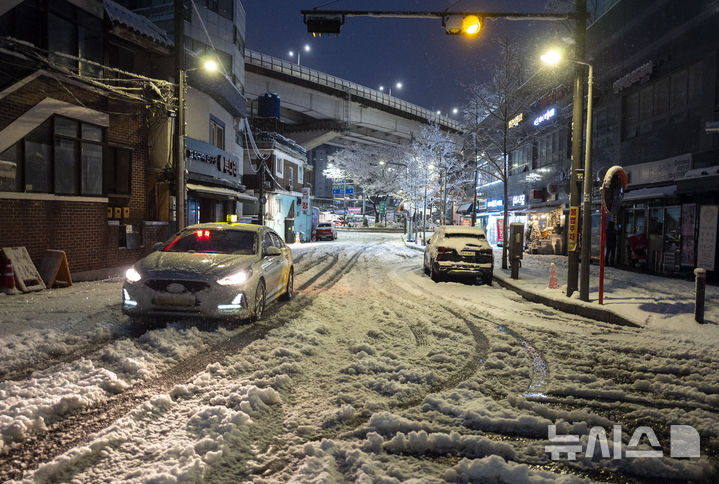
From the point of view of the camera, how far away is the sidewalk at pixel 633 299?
26.7ft

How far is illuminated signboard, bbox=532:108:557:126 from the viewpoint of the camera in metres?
25.1

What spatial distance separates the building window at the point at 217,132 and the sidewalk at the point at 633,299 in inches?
577

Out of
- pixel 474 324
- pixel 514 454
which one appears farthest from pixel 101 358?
pixel 474 324

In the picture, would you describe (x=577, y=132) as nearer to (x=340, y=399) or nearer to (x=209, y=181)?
(x=340, y=399)

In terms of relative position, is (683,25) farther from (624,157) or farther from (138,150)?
(138,150)

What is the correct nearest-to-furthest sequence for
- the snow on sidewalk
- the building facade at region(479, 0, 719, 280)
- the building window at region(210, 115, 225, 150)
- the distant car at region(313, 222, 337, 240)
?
the snow on sidewalk → the building facade at region(479, 0, 719, 280) → the building window at region(210, 115, 225, 150) → the distant car at region(313, 222, 337, 240)

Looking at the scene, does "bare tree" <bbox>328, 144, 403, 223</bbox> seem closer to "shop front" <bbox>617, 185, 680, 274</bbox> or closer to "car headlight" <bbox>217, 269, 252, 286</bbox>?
"shop front" <bbox>617, 185, 680, 274</bbox>

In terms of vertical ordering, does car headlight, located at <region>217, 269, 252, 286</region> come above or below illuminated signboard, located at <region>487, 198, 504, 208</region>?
below

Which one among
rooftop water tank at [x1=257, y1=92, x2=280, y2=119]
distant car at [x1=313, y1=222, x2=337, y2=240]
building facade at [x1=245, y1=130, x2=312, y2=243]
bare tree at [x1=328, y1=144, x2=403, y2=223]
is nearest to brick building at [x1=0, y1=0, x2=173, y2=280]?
building facade at [x1=245, y1=130, x2=312, y2=243]

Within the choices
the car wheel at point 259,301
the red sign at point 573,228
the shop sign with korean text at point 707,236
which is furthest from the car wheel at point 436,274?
the shop sign with korean text at point 707,236

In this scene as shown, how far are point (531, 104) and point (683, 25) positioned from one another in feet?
42.4

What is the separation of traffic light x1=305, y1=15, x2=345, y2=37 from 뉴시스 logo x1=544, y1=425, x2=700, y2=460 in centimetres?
823

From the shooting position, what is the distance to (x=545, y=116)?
25984 mm

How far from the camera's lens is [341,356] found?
18.1 feet
